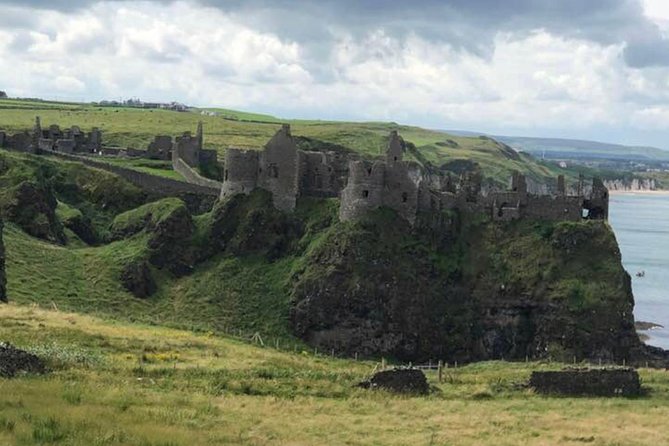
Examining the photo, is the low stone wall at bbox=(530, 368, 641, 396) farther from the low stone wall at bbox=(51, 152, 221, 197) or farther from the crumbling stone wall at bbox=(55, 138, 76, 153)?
the crumbling stone wall at bbox=(55, 138, 76, 153)

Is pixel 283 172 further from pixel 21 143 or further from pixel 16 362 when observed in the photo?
pixel 16 362

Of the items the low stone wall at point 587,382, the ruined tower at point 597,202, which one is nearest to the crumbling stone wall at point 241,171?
the ruined tower at point 597,202

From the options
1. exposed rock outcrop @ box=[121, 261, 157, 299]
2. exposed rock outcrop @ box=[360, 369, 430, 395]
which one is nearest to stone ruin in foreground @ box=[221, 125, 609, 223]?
exposed rock outcrop @ box=[121, 261, 157, 299]

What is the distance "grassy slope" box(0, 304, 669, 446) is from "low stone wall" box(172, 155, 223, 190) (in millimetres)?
45489

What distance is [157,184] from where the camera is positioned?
89625 millimetres

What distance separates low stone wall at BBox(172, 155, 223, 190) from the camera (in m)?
87.5

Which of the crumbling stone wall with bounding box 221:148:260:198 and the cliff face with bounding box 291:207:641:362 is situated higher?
the crumbling stone wall with bounding box 221:148:260:198

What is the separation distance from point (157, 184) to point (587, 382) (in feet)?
196

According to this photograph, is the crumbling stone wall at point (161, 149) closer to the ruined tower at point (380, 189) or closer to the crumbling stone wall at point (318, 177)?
the crumbling stone wall at point (318, 177)

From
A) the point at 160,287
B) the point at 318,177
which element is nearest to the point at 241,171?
the point at 318,177

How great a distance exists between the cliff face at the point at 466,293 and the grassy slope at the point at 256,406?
25.0m

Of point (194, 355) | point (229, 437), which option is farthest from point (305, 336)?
point (229, 437)

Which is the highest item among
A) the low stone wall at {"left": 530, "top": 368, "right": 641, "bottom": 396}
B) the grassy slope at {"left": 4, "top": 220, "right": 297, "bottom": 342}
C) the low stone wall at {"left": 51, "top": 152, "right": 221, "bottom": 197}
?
the low stone wall at {"left": 51, "top": 152, "right": 221, "bottom": 197}

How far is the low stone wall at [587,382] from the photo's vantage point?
3647cm
